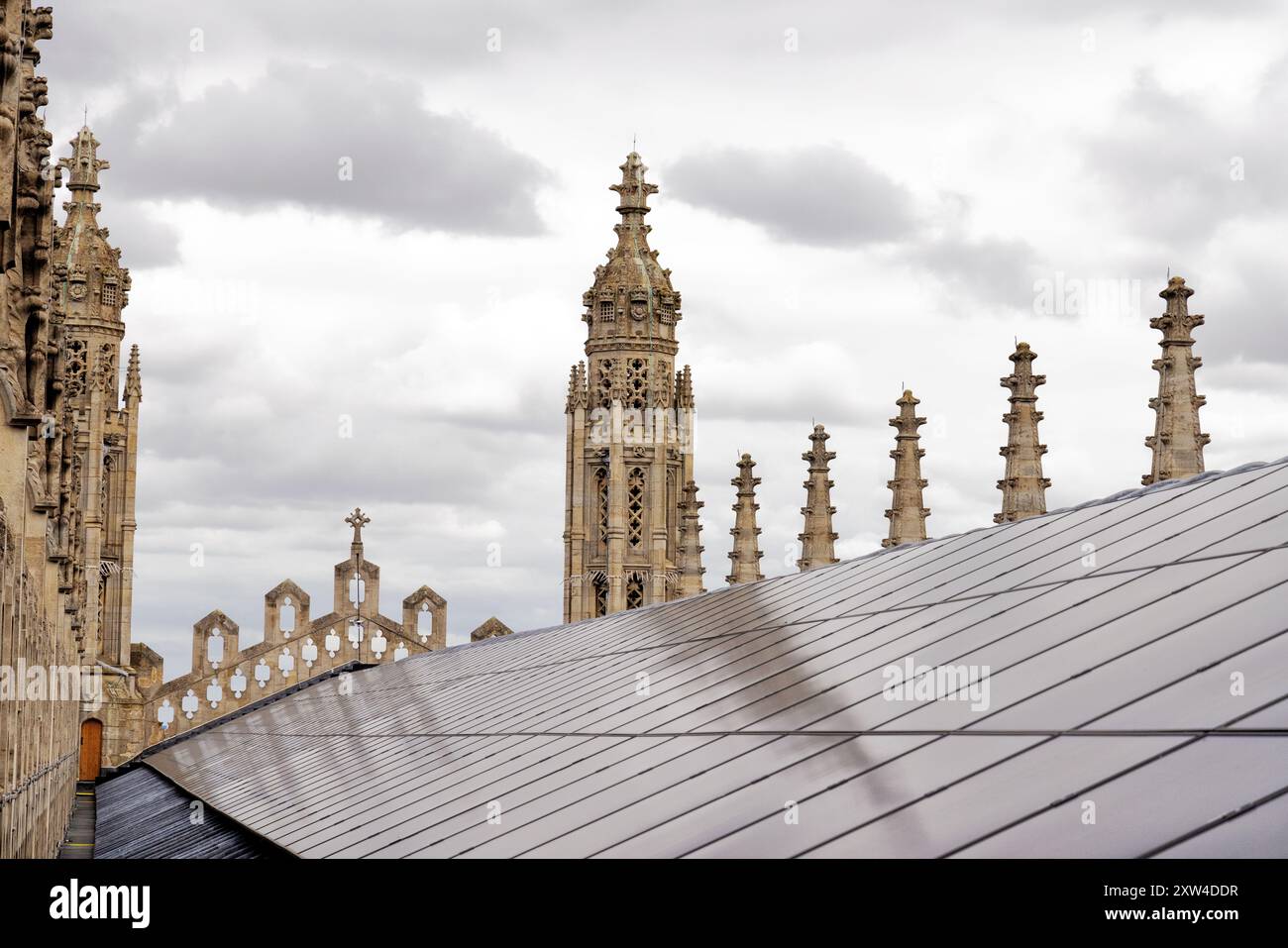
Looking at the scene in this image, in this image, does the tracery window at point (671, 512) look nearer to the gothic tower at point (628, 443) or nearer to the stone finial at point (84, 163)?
the gothic tower at point (628, 443)

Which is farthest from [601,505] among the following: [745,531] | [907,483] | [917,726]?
[917,726]

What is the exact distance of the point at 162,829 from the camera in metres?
23.2

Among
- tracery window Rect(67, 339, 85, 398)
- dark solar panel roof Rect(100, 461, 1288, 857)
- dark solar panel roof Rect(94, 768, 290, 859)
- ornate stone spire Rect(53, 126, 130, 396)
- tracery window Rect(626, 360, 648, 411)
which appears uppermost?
ornate stone spire Rect(53, 126, 130, 396)

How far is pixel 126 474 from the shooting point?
51.8 m

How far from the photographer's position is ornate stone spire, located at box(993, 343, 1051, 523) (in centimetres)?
2531

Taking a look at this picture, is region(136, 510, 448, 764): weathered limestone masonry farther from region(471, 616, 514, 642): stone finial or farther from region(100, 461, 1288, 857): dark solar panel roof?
region(100, 461, 1288, 857): dark solar panel roof

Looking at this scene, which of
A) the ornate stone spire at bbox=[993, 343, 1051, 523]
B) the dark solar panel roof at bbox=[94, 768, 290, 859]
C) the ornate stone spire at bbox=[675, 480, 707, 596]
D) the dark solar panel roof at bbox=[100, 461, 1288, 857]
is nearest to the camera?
the dark solar panel roof at bbox=[100, 461, 1288, 857]

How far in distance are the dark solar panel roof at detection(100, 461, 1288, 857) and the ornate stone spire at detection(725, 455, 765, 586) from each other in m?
16.4

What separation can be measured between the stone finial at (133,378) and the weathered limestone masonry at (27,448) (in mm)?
27260

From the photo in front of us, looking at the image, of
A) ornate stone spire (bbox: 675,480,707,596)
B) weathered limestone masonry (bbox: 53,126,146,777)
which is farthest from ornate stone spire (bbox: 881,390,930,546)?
weathered limestone masonry (bbox: 53,126,146,777)

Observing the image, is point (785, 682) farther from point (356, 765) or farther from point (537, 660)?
point (537, 660)

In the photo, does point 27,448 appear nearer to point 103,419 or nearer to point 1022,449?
point 1022,449

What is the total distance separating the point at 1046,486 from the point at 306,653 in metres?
26.2
